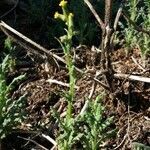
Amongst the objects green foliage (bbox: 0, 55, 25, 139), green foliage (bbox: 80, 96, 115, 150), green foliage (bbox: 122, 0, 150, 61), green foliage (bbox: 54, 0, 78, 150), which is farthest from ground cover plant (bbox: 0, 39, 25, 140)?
green foliage (bbox: 122, 0, 150, 61)

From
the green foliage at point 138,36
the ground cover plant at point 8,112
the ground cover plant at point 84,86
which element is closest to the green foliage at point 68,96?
the ground cover plant at point 84,86

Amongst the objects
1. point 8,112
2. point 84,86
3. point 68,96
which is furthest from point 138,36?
point 8,112

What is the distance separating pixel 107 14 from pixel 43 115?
2.46 ft

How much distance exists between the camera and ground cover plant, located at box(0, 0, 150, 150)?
7.63 ft

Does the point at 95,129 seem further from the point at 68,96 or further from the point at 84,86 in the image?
the point at 84,86

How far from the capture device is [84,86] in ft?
9.26

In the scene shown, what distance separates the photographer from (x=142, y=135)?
2480 mm

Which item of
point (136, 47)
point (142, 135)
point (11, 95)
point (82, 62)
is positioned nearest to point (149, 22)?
point (136, 47)

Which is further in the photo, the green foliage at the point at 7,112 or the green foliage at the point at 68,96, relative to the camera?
the green foliage at the point at 7,112

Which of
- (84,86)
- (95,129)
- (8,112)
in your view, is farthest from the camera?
(84,86)

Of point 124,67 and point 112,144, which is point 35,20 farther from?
point 112,144

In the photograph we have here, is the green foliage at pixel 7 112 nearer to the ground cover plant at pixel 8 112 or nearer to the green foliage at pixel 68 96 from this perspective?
the ground cover plant at pixel 8 112

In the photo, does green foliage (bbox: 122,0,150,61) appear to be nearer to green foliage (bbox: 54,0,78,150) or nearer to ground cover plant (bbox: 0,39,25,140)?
green foliage (bbox: 54,0,78,150)

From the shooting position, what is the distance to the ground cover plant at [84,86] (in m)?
2.32
